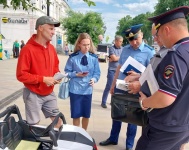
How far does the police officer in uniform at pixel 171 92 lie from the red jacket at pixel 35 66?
1.56 m

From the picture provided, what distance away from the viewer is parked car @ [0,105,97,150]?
2178 millimetres

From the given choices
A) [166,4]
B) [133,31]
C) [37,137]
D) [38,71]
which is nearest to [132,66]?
[133,31]

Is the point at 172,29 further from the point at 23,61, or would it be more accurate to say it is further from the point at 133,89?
the point at 23,61

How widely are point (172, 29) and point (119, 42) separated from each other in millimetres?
4385

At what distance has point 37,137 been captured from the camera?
2.48 meters

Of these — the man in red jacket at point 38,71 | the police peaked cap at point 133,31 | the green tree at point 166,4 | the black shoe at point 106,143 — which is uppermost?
the green tree at point 166,4

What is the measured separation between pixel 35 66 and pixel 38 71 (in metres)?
0.08

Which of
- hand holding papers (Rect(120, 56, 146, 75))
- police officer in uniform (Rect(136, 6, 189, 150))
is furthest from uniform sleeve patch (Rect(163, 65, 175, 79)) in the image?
hand holding papers (Rect(120, 56, 146, 75))

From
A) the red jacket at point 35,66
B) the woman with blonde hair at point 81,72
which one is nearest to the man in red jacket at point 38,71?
the red jacket at point 35,66

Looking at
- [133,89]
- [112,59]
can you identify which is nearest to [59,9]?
[112,59]

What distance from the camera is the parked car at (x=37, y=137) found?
218 centimetres

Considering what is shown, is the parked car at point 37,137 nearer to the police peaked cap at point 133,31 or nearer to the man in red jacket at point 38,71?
the man in red jacket at point 38,71

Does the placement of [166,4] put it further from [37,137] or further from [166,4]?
[37,137]

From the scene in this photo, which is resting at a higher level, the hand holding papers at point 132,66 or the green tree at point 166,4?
the green tree at point 166,4
